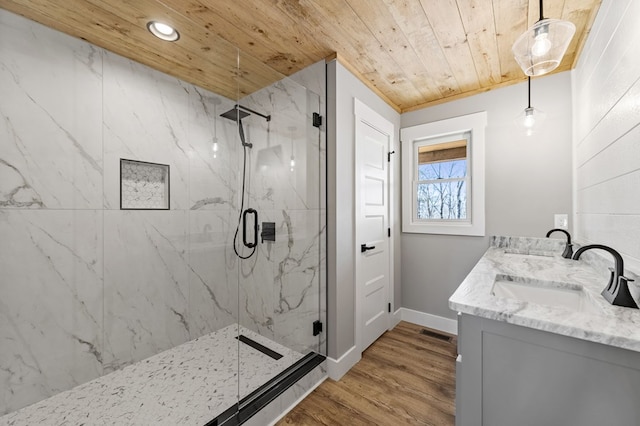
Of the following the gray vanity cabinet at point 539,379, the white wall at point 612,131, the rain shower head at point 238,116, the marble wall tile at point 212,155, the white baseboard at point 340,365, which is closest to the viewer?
the gray vanity cabinet at point 539,379

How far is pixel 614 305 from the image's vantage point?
0.92 meters

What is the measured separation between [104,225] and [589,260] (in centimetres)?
339

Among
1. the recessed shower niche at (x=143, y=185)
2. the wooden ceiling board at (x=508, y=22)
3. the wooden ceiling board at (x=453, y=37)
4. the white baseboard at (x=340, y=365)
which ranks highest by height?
the wooden ceiling board at (x=453, y=37)

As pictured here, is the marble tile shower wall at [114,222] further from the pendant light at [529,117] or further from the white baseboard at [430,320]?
the pendant light at [529,117]

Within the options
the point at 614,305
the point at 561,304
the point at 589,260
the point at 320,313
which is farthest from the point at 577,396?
the point at 320,313

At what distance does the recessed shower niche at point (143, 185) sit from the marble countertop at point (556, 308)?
94.9 inches

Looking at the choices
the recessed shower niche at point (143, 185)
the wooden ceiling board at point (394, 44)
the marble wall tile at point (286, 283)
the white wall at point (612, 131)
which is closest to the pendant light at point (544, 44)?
the white wall at point (612, 131)

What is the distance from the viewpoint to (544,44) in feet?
3.76

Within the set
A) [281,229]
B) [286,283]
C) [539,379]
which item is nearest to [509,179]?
[539,379]

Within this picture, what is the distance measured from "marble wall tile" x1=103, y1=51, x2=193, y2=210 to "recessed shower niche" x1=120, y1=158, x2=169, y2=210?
1.6 inches

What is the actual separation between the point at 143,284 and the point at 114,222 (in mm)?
576

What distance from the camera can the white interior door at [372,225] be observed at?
86.9 inches

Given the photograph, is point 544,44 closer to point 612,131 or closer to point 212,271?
point 612,131

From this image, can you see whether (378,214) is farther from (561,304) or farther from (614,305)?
(614,305)
